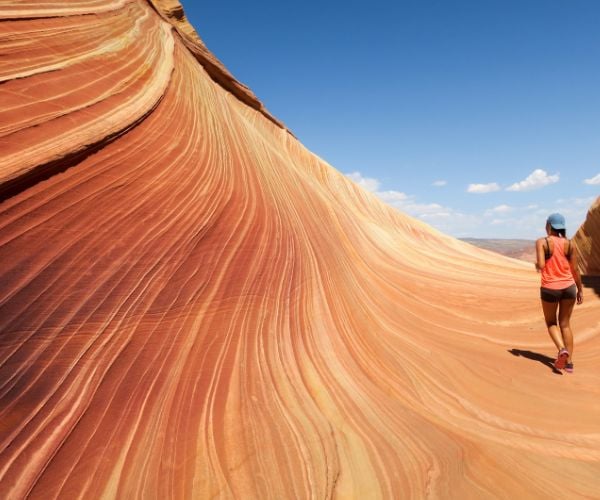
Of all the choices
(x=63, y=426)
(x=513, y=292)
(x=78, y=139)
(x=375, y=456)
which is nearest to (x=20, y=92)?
(x=78, y=139)

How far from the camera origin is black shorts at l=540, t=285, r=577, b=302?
3979mm

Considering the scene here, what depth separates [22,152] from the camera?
2473mm

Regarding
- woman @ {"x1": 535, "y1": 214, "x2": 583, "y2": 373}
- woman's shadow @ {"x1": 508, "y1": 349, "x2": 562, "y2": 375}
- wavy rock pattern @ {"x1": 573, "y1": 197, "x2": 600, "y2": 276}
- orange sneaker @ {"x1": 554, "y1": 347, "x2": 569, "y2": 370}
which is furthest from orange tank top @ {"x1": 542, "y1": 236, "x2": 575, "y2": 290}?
wavy rock pattern @ {"x1": 573, "y1": 197, "x2": 600, "y2": 276}

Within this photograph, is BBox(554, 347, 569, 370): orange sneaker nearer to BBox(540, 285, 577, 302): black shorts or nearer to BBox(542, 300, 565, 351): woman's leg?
BBox(542, 300, 565, 351): woman's leg

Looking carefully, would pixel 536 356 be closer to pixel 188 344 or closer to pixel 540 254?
pixel 540 254

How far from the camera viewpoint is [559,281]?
4.04m

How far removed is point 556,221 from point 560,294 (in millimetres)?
751

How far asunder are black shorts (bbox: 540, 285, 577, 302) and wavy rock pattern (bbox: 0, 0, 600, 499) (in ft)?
2.22

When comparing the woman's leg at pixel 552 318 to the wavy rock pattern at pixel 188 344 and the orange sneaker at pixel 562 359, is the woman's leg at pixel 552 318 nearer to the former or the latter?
the orange sneaker at pixel 562 359

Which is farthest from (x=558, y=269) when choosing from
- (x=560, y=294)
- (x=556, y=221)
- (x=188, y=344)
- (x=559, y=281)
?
(x=188, y=344)

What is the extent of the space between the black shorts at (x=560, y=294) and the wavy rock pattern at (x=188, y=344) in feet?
2.22

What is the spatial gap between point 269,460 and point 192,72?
16.3ft

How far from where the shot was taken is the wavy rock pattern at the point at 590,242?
24.7 ft

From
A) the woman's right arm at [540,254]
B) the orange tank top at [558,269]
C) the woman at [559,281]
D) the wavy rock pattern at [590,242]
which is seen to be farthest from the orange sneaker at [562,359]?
the wavy rock pattern at [590,242]
